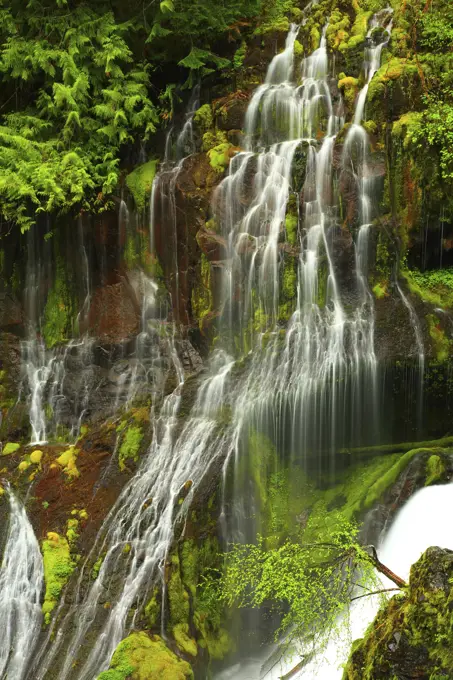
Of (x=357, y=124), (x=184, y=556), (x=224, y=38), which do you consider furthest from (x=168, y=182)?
(x=184, y=556)

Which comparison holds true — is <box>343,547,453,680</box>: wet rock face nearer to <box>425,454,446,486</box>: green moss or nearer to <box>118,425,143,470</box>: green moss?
<box>425,454,446,486</box>: green moss

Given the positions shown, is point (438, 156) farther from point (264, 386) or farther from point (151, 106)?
point (151, 106)

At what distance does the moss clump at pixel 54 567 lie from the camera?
7.68 meters

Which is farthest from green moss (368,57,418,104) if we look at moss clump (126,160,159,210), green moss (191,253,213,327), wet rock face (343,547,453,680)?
wet rock face (343,547,453,680)

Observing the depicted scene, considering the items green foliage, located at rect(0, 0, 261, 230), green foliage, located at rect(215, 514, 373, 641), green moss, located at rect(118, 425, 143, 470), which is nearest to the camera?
green foliage, located at rect(215, 514, 373, 641)

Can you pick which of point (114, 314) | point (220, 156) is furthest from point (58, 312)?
point (220, 156)

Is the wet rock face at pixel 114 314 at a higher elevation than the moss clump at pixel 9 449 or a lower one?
higher

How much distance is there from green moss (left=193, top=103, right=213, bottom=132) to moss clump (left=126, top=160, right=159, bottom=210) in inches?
59.1

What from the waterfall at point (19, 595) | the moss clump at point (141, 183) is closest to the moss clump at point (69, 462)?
the waterfall at point (19, 595)

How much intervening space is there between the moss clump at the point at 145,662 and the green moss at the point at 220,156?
27.1 feet

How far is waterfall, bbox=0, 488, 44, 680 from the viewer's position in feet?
24.0

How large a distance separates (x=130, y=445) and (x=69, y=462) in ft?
3.66

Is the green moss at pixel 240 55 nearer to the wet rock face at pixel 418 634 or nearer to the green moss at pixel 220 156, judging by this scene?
the green moss at pixel 220 156

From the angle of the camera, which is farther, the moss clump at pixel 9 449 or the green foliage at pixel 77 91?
the green foliage at pixel 77 91
